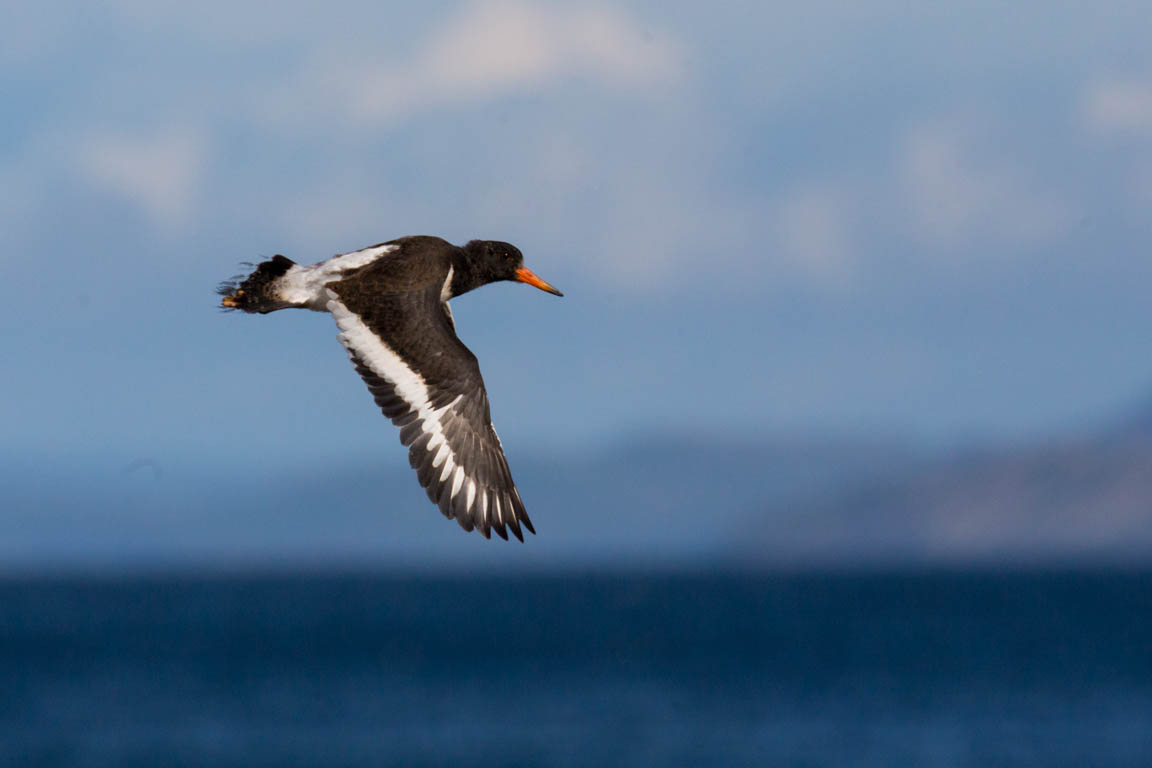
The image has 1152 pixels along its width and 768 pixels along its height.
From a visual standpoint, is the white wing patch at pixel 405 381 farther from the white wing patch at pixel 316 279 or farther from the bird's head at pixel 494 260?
the bird's head at pixel 494 260

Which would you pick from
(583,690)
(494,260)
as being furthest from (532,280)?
(583,690)

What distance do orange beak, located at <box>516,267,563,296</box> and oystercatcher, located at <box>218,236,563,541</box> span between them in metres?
2.10

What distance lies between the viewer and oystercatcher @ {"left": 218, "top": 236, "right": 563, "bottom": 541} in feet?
52.0

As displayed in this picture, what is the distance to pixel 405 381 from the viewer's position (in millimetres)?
15836

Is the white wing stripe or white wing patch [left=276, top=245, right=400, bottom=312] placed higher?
white wing patch [left=276, top=245, right=400, bottom=312]

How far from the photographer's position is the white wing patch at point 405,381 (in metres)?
15.8

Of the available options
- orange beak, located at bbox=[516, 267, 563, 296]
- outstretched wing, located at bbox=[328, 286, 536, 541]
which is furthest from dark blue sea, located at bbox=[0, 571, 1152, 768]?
outstretched wing, located at bbox=[328, 286, 536, 541]

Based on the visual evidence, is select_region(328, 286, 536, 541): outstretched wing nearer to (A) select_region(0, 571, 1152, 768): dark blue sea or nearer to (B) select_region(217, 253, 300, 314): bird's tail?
(B) select_region(217, 253, 300, 314): bird's tail

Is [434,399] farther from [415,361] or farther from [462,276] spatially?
[462,276]

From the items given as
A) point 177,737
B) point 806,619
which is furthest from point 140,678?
point 806,619

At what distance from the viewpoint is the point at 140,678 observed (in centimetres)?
9512

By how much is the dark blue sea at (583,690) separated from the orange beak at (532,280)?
4780 cm

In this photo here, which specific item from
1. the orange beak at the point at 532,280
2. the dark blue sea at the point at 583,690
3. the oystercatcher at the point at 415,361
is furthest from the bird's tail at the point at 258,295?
the dark blue sea at the point at 583,690

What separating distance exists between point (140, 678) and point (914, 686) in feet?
151
